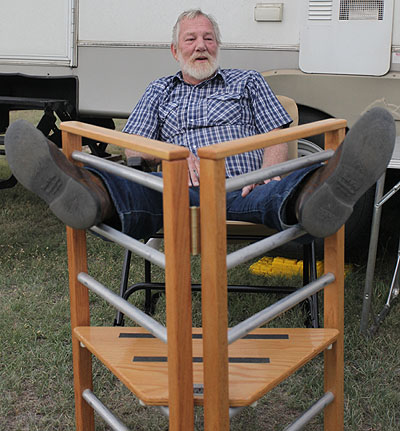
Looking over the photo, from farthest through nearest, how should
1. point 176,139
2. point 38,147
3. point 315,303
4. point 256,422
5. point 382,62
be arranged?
point 382,62
point 176,139
point 315,303
point 256,422
point 38,147

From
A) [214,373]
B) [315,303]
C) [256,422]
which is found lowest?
[256,422]

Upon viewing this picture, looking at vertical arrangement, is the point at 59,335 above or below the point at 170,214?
below

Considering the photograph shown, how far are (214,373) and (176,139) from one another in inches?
63.3

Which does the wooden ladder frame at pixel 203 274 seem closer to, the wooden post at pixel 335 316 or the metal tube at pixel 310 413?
the metal tube at pixel 310 413

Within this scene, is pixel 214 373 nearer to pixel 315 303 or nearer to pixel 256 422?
pixel 256 422

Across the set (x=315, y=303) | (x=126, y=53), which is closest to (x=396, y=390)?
(x=315, y=303)

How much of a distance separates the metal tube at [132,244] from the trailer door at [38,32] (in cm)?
238

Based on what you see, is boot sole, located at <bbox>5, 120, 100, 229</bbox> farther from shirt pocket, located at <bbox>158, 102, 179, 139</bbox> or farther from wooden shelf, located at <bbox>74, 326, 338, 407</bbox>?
shirt pocket, located at <bbox>158, 102, 179, 139</bbox>

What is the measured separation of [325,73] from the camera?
3.44 metres

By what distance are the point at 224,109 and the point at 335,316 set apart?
1296 millimetres

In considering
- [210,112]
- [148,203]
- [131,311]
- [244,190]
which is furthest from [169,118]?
[131,311]

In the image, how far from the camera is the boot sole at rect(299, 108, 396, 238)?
5.17 feet

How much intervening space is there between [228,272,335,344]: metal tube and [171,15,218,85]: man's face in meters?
1.38

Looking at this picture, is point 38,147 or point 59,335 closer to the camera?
point 38,147
